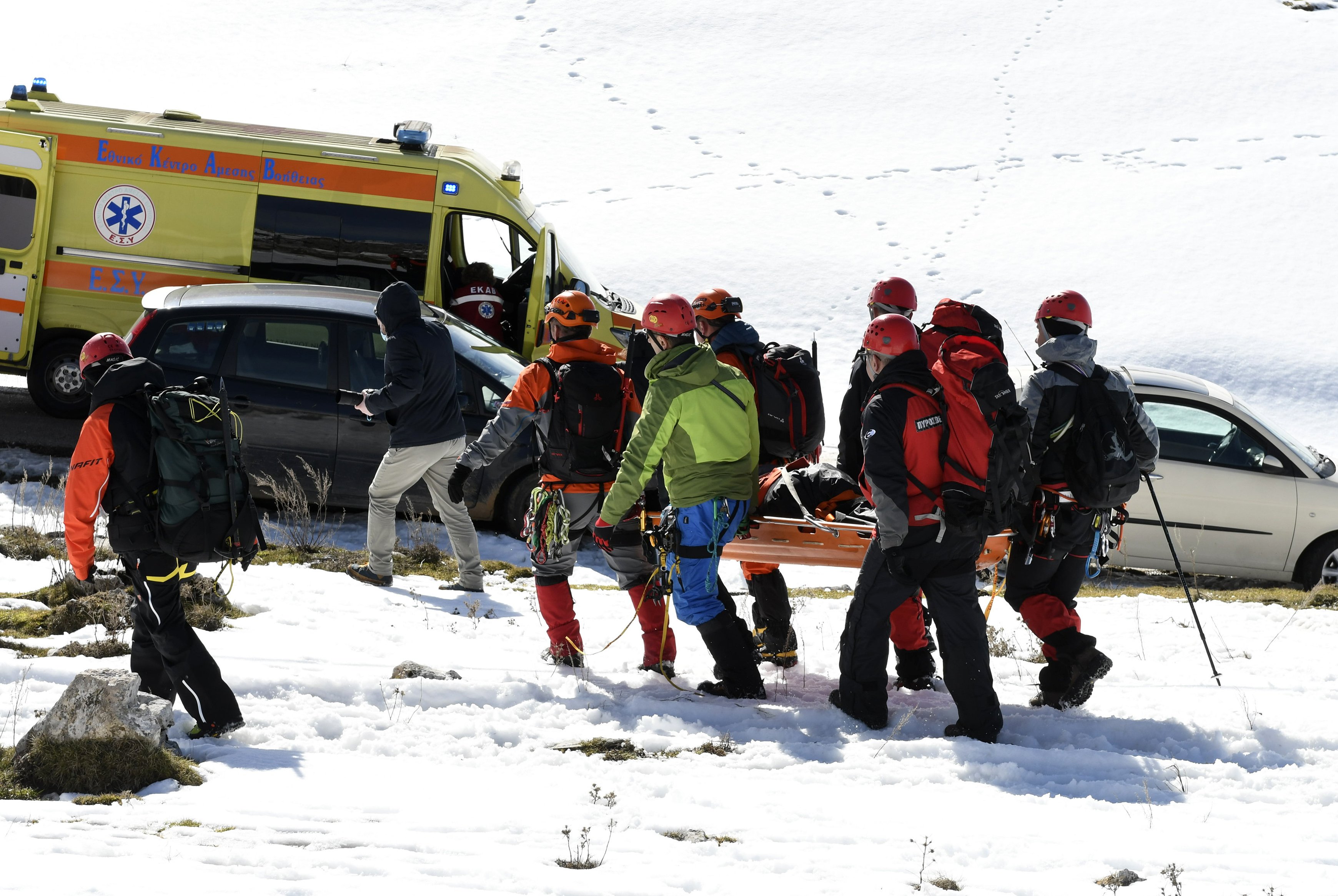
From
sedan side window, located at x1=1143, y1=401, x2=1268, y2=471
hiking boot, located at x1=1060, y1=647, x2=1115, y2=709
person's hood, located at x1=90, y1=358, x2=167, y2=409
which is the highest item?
sedan side window, located at x1=1143, y1=401, x2=1268, y2=471

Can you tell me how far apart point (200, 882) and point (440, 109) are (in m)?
25.8

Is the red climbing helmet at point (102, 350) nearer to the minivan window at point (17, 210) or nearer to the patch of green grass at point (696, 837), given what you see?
the patch of green grass at point (696, 837)

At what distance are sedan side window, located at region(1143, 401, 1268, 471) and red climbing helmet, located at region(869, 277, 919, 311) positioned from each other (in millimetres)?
3795

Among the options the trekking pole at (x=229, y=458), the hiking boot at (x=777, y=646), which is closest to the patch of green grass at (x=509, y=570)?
the hiking boot at (x=777, y=646)

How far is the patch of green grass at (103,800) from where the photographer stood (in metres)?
4.40

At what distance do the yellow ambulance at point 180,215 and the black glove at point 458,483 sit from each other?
17.5ft

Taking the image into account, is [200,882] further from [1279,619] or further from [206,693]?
[1279,619]

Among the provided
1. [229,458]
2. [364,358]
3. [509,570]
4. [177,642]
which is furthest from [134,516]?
[364,358]

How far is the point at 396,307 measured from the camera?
7699 millimetres

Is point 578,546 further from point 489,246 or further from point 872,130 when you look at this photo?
point 872,130

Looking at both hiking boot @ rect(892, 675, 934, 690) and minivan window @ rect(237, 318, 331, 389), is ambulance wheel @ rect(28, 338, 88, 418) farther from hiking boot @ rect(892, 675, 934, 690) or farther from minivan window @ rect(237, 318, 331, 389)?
hiking boot @ rect(892, 675, 934, 690)

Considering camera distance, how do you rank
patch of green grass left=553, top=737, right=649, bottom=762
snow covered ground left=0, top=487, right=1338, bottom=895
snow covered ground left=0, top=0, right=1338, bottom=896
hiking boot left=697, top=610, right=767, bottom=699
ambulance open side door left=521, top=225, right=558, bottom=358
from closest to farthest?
snow covered ground left=0, top=487, right=1338, bottom=895 < snow covered ground left=0, top=0, right=1338, bottom=896 < patch of green grass left=553, top=737, right=649, bottom=762 < hiking boot left=697, top=610, right=767, bottom=699 < ambulance open side door left=521, top=225, right=558, bottom=358

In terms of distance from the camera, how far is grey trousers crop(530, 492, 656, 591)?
6383 mm

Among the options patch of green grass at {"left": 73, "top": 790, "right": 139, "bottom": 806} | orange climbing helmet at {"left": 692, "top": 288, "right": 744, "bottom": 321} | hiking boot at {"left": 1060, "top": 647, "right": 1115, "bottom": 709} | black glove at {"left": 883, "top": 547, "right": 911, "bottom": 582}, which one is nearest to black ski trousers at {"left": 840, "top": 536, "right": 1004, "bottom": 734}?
black glove at {"left": 883, "top": 547, "right": 911, "bottom": 582}
